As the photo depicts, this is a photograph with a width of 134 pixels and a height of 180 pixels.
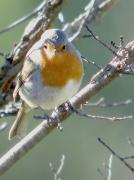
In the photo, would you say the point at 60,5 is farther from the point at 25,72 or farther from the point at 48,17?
the point at 25,72

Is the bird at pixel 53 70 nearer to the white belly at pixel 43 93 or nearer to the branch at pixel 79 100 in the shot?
the white belly at pixel 43 93

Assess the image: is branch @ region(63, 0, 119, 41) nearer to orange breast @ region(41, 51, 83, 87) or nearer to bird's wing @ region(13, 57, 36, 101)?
orange breast @ region(41, 51, 83, 87)

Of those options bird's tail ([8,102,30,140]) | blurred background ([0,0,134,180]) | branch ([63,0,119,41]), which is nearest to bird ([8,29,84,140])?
branch ([63,0,119,41])

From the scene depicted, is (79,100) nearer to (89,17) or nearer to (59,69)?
(59,69)

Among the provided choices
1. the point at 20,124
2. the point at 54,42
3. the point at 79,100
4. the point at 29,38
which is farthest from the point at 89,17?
the point at 79,100

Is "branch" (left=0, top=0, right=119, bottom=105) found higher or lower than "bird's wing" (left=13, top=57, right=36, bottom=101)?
higher

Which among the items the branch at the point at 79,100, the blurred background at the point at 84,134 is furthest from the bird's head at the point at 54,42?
the blurred background at the point at 84,134
